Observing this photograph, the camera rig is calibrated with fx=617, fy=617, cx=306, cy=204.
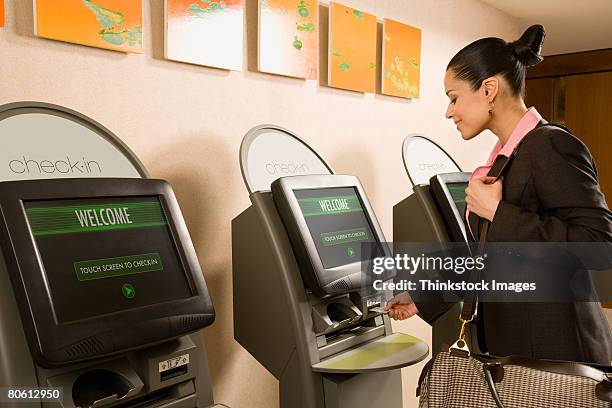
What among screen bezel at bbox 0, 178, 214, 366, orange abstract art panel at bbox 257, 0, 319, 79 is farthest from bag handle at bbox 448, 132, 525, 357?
orange abstract art panel at bbox 257, 0, 319, 79

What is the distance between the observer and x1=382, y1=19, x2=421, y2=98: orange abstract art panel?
10.2 feet

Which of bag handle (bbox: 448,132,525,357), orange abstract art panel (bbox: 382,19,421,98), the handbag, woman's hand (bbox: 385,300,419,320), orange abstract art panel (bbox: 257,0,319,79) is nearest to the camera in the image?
the handbag

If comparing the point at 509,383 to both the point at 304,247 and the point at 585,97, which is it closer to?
the point at 304,247

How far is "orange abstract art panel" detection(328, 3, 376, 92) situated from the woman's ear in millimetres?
1166

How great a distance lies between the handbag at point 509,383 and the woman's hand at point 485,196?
0.37 meters

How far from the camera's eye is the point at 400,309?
1.83 metres

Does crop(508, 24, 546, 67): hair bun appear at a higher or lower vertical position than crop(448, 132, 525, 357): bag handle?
higher

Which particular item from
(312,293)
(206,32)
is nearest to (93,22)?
(206,32)

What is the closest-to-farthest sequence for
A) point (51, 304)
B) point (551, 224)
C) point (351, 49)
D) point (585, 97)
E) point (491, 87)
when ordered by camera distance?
point (51, 304) → point (551, 224) → point (491, 87) → point (351, 49) → point (585, 97)

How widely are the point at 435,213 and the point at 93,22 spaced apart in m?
1.49

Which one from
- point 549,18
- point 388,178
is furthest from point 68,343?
point 549,18

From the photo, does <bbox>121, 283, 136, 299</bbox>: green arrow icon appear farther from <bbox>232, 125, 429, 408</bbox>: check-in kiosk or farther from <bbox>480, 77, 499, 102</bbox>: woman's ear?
<bbox>480, 77, 499, 102</bbox>: woman's ear

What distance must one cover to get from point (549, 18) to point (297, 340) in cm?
393

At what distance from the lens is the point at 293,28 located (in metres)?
2.51
